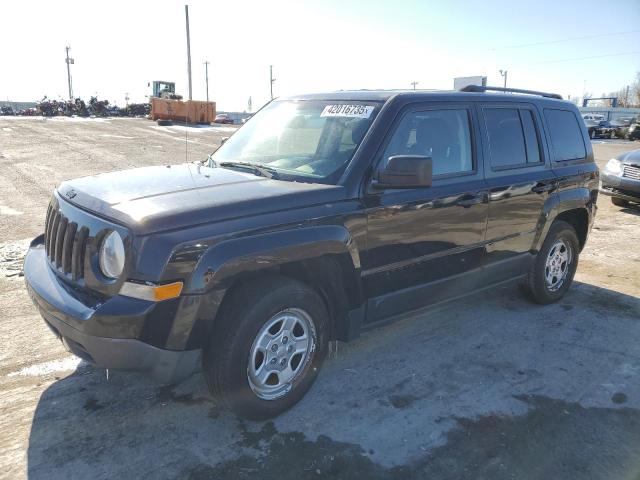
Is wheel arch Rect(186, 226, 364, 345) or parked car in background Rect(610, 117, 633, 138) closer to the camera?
wheel arch Rect(186, 226, 364, 345)

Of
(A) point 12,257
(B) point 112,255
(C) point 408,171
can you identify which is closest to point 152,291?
(B) point 112,255

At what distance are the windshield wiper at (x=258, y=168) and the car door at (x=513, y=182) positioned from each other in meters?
1.76

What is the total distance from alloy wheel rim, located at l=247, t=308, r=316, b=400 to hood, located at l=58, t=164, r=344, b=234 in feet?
2.19

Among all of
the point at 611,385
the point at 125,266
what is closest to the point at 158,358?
the point at 125,266

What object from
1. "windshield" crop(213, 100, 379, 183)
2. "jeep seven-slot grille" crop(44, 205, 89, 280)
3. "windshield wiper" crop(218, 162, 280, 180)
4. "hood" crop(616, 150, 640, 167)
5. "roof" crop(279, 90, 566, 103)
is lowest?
"jeep seven-slot grille" crop(44, 205, 89, 280)

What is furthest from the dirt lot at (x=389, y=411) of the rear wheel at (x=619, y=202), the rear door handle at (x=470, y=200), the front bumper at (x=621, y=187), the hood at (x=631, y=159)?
the rear wheel at (x=619, y=202)

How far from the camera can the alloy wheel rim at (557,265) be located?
5.10 meters

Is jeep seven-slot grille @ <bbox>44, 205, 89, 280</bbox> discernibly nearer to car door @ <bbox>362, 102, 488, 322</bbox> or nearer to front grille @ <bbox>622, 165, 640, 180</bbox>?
car door @ <bbox>362, 102, 488, 322</bbox>

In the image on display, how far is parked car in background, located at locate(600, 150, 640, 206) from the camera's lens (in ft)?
31.9

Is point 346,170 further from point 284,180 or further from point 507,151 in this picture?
point 507,151

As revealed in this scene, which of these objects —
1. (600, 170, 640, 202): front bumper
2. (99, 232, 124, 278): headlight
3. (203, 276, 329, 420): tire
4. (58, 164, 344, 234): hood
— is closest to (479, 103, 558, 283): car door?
(58, 164, 344, 234): hood

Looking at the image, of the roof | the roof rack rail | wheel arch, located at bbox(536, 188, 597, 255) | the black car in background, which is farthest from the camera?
the black car in background

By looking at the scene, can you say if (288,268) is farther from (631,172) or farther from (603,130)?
(603,130)

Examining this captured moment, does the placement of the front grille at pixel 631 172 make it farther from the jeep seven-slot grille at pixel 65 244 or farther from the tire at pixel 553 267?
the jeep seven-slot grille at pixel 65 244
